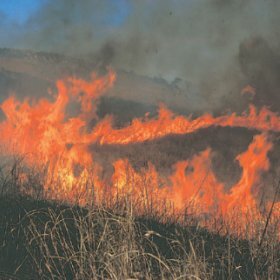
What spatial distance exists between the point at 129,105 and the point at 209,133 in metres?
26.7

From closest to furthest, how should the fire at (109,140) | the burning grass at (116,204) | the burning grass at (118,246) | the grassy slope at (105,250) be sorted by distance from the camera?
1. the burning grass at (118,246)
2. the grassy slope at (105,250)
3. the burning grass at (116,204)
4. the fire at (109,140)

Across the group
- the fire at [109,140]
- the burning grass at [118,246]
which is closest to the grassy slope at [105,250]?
the burning grass at [118,246]

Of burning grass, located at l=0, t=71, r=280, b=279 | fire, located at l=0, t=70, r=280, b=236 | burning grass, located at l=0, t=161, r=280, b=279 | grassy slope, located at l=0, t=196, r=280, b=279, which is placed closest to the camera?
burning grass, located at l=0, t=161, r=280, b=279

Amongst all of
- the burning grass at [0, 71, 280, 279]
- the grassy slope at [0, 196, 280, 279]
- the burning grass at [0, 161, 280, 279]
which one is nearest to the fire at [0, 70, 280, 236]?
the burning grass at [0, 71, 280, 279]

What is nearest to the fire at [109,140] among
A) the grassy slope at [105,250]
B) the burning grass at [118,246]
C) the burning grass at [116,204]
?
the burning grass at [116,204]

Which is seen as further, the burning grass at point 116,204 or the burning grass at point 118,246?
the burning grass at point 116,204

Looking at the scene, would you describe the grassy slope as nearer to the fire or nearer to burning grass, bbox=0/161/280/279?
burning grass, bbox=0/161/280/279

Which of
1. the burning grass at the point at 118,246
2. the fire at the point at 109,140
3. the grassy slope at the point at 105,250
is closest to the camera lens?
the burning grass at the point at 118,246

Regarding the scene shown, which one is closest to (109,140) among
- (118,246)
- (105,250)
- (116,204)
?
(116,204)

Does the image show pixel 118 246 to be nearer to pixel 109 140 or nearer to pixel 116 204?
pixel 116 204

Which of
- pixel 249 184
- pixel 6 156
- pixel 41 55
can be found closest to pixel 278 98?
pixel 249 184

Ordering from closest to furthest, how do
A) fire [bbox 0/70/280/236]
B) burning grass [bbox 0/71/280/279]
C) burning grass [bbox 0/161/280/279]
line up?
burning grass [bbox 0/161/280/279]
burning grass [bbox 0/71/280/279]
fire [bbox 0/70/280/236]

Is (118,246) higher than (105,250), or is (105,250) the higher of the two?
(105,250)

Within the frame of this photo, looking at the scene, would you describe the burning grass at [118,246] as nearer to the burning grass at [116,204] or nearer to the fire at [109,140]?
the burning grass at [116,204]
